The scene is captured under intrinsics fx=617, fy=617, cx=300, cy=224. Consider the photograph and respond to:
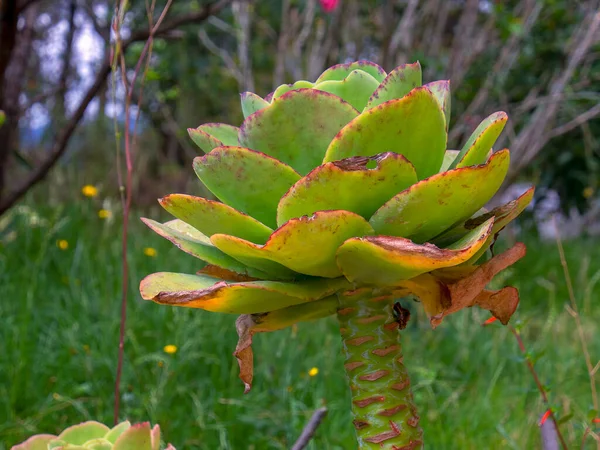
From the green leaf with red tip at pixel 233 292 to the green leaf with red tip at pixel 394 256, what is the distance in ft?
0.13

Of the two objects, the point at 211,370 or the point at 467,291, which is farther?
the point at 211,370

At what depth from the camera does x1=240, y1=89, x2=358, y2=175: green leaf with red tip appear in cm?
50

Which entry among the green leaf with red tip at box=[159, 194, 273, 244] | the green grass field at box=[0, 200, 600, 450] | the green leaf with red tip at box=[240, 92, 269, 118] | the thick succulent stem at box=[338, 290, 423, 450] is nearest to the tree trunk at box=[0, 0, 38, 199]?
the green grass field at box=[0, 200, 600, 450]

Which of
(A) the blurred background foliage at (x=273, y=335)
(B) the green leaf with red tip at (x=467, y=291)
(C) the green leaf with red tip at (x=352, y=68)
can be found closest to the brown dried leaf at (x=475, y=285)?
(B) the green leaf with red tip at (x=467, y=291)

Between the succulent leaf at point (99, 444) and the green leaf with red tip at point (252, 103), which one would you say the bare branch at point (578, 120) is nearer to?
the green leaf with red tip at point (252, 103)

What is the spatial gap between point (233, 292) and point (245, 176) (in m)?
0.10

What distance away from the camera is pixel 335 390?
5.65 feet

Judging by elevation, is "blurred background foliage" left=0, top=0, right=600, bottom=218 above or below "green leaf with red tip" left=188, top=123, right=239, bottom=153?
above

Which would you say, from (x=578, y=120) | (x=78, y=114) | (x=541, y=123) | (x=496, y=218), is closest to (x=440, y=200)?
(x=496, y=218)

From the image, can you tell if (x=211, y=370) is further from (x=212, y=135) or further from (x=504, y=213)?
(x=504, y=213)

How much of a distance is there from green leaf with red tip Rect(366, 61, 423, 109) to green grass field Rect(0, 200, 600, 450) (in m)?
0.69

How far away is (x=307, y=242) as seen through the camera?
1.45 feet

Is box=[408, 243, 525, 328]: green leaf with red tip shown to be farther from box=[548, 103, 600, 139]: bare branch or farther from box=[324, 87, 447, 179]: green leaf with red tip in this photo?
box=[548, 103, 600, 139]: bare branch

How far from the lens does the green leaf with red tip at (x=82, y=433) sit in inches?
23.5
